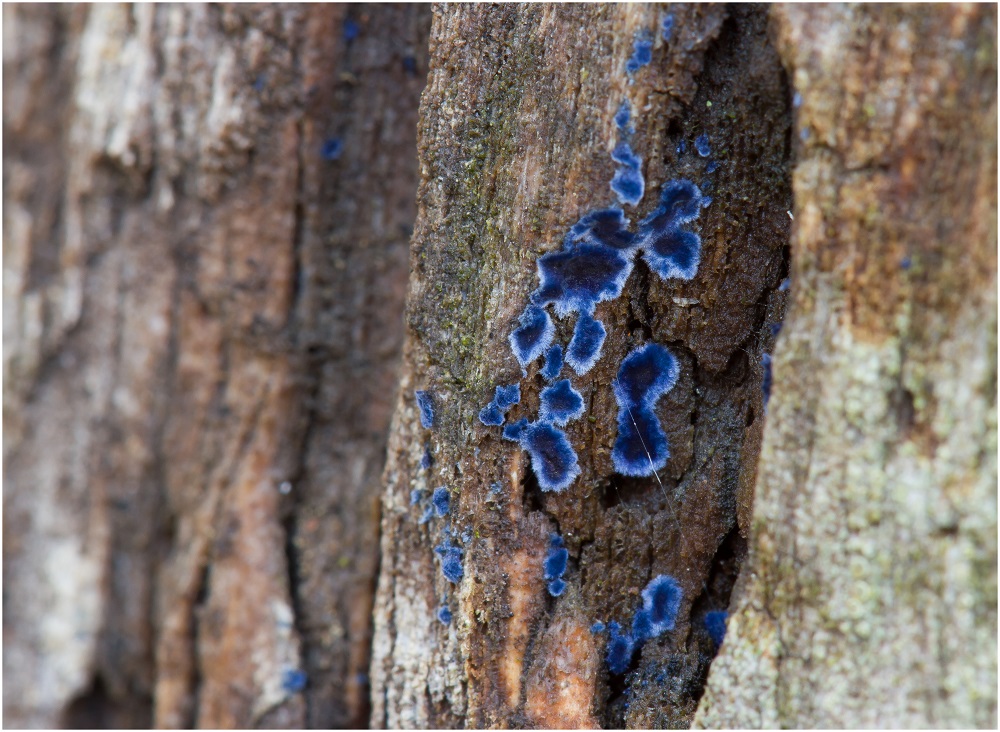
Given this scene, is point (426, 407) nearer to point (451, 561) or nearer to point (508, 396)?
point (508, 396)

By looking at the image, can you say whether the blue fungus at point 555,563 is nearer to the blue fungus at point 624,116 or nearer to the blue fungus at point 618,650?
the blue fungus at point 618,650

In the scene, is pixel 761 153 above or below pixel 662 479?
above

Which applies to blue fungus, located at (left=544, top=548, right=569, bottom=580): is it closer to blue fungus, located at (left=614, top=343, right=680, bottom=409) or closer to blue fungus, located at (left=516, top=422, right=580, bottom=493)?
blue fungus, located at (left=516, top=422, right=580, bottom=493)

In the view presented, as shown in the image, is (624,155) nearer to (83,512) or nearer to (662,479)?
(662,479)

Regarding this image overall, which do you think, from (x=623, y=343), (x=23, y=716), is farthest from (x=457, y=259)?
(x=23, y=716)

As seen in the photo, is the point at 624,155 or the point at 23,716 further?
the point at 23,716
